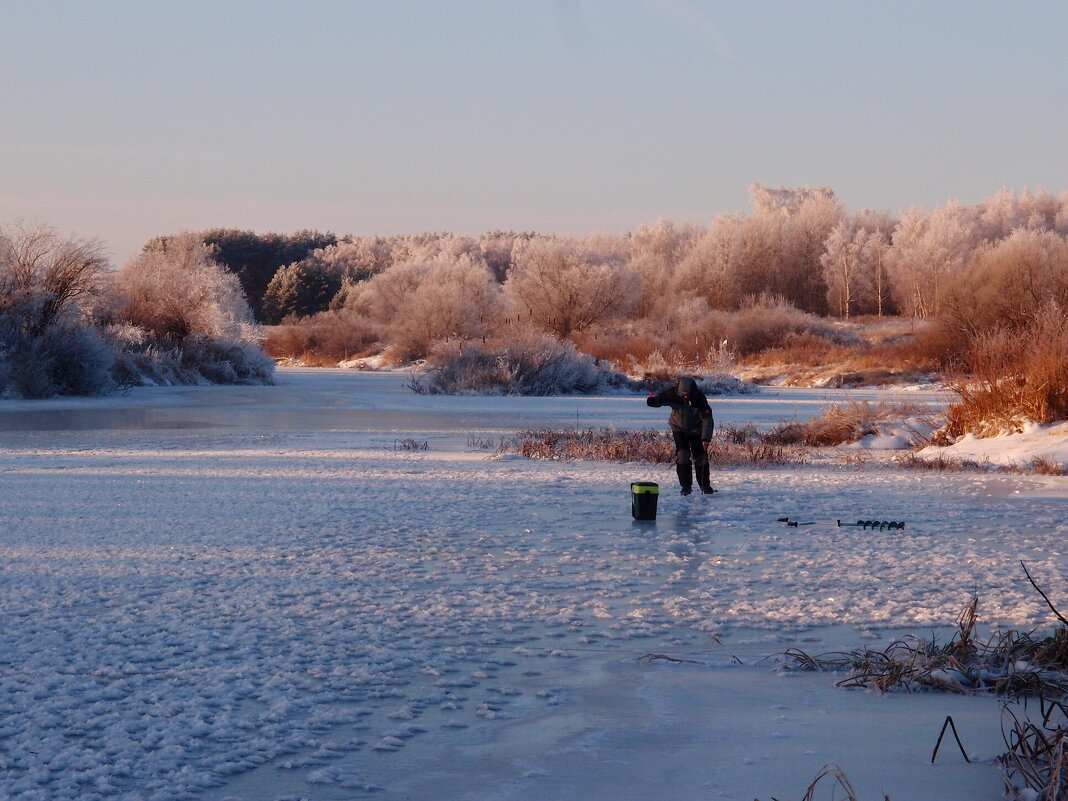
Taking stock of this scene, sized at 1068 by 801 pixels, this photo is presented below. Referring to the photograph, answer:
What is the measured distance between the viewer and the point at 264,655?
5.80 metres

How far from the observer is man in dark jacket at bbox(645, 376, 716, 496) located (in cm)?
1211

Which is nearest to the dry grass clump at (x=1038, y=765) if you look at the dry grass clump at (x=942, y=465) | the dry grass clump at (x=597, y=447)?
the dry grass clump at (x=942, y=465)

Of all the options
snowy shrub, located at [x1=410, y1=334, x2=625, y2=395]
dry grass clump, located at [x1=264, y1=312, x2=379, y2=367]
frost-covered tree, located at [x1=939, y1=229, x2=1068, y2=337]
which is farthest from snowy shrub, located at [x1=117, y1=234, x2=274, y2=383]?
frost-covered tree, located at [x1=939, y1=229, x2=1068, y2=337]

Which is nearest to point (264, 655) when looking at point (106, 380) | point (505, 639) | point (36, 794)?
point (505, 639)

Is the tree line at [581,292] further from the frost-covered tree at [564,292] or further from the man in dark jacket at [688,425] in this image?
the man in dark jacket at [688,425]

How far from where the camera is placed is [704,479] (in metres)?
12.4

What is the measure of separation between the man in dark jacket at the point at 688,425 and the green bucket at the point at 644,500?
1.74 meters

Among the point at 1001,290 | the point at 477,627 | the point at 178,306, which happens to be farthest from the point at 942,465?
the point at 1001,290

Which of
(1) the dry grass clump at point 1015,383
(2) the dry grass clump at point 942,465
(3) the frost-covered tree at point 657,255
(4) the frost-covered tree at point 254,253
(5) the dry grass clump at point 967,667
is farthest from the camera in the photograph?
(4) the frost-covered tree at point 254,253

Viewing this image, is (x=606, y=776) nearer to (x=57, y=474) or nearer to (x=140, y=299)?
(x=57, y=474)

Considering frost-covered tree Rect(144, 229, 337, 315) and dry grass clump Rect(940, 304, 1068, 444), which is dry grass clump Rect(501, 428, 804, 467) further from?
frost-covered tree Rect(144, 229, 337, 315)

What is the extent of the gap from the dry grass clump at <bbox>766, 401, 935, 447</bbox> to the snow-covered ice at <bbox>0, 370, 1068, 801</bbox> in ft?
18.2

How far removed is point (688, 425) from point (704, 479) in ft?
2.11

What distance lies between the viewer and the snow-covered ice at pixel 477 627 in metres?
4.32
